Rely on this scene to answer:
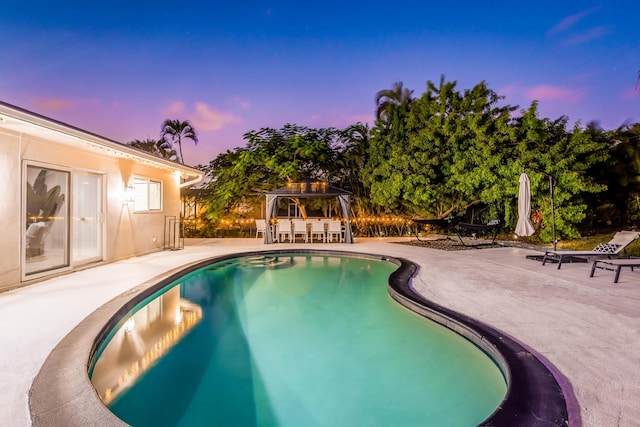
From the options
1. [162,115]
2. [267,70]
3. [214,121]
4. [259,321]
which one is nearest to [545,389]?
[259,321]

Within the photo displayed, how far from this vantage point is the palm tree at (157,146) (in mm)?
24156

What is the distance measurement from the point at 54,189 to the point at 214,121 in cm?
1664

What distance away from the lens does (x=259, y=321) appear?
16.9 ft

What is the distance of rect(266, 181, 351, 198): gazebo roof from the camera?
1272 centimetres

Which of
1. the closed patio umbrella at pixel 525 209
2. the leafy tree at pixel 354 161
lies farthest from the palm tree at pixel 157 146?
the closed patio umbrella at pixel 525 209

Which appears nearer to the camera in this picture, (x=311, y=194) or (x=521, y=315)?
(x=521, y=315)

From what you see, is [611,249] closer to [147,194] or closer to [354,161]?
[354,161]

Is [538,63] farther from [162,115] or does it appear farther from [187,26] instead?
[162,115]

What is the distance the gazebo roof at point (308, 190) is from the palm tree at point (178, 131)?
14991 mm

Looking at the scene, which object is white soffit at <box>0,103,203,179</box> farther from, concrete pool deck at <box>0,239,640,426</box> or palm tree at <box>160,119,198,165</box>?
palm tree at <box>160,119,198,165</box>

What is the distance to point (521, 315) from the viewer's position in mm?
4141

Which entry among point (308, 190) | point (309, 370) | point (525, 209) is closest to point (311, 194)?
point (308, 190)

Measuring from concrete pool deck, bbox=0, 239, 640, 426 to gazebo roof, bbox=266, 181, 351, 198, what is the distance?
5.37m

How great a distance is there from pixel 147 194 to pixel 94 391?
881 centimetres
